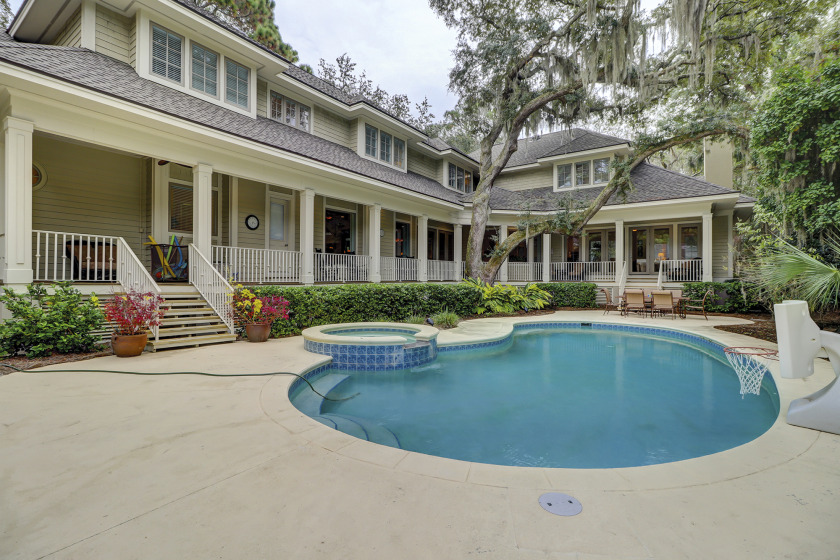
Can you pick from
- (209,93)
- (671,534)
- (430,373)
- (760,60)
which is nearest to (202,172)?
(209,93)

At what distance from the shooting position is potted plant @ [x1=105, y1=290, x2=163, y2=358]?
5.70 m

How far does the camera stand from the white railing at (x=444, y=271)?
14.4m

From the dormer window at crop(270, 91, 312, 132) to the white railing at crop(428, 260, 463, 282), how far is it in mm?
6309

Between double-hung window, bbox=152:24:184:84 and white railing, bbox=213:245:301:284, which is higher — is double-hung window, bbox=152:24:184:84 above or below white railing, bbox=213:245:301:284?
above

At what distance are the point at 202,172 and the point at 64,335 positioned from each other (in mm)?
3817

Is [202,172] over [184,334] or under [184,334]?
over

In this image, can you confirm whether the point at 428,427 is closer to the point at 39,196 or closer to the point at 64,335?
the point at 64,335

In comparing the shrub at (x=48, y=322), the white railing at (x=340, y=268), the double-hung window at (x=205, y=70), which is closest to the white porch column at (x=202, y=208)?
the shrub at (x=48, y=322)

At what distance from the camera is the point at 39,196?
25.1 feet

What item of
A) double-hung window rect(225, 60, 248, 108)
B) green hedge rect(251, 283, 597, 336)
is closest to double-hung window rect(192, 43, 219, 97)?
double-hung window rect(225, 60, 248, 108)

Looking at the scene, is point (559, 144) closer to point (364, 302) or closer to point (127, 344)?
point (364, 302)

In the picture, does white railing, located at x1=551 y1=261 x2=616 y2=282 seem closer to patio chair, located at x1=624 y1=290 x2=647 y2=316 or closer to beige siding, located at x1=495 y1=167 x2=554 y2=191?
patio chair, located at x1=624 y1=290 x2=647 y2=316

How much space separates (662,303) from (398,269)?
328 inches

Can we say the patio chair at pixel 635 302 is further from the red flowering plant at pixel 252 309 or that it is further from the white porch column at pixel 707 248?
the red flowering plant at pixel 252 309
